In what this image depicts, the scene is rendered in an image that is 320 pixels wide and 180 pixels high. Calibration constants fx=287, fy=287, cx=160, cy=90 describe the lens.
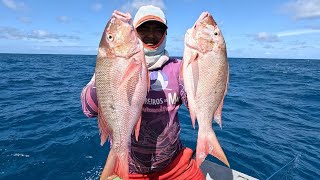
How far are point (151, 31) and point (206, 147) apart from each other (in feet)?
4.96

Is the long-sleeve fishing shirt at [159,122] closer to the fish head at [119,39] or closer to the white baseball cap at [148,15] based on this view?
the white baseball cap at [148,15]

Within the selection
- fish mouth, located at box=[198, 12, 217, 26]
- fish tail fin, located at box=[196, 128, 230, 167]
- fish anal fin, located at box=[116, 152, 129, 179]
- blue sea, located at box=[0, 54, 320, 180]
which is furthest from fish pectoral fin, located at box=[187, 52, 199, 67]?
blue sea, located at box=[0, 54, 320, 180]

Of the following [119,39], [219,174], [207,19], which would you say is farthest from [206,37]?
[219,174]

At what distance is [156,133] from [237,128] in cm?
781

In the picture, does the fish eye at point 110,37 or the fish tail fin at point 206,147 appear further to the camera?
the fish tail fin at point 206,147

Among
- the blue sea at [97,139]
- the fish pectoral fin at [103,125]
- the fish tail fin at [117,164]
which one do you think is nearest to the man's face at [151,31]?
the fish pectoral fin at [103,125]

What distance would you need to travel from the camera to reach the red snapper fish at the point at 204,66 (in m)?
2.92

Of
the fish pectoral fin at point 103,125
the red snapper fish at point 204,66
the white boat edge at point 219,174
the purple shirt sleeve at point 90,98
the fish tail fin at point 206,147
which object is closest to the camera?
the fish pectoral fin at point 103,125

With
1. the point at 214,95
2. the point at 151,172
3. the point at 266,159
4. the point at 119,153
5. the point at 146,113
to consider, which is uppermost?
the point at 214,95

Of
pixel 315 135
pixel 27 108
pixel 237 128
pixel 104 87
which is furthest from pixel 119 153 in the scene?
pixel 27 108

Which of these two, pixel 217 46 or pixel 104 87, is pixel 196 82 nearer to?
pixel 217 46

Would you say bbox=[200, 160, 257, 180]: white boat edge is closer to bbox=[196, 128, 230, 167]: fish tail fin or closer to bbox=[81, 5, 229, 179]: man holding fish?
bbox=[81, 5, 229, 179]: man holding fish

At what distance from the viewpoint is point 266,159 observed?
8.21 m

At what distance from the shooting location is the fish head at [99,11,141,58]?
261cm
